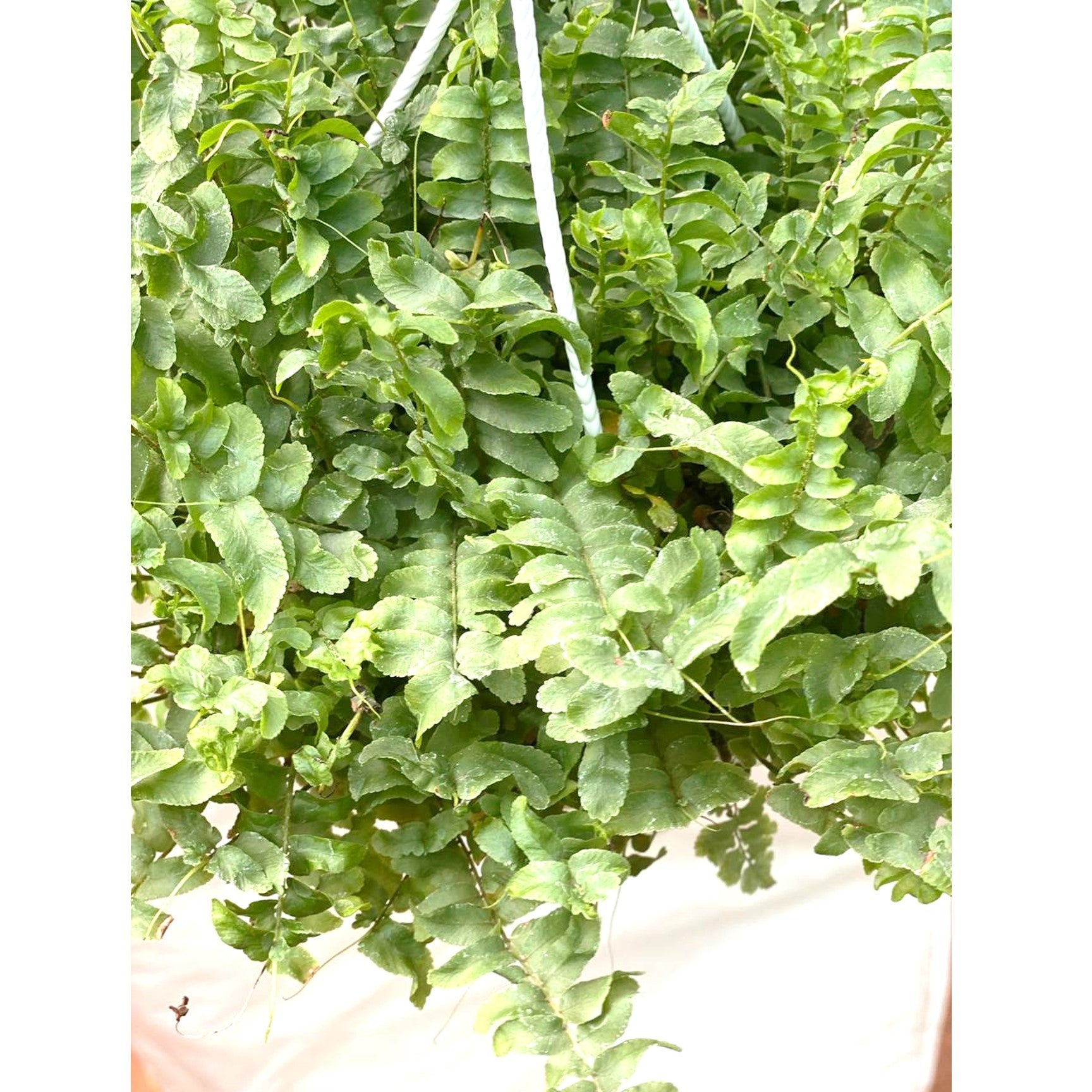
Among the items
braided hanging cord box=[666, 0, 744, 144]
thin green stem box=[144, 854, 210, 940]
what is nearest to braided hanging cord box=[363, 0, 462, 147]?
braided hanging cord box=[666, 0, 744, 144]

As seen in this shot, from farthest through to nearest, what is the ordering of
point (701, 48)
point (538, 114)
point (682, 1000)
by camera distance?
point (682, 1000), point (701, 48), point (538, 114)

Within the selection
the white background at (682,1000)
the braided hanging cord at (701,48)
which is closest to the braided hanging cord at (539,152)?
the braided hanging cord at (701,48)

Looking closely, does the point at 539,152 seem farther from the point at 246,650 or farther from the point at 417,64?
the point at 246,650

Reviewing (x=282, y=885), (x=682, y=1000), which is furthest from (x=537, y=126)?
(x=682, y=1000)

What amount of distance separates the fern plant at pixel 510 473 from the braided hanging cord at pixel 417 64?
0.01m

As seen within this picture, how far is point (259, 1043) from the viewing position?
32.5 inches

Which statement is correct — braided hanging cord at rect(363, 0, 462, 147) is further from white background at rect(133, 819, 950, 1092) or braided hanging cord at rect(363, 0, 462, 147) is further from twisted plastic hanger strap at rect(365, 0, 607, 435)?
white background at rect(133, 819, 950, 1092)

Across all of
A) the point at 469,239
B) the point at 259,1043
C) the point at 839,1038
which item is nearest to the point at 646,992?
the point at 839,1038

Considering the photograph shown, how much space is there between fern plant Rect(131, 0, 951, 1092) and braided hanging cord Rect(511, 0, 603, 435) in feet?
0.06

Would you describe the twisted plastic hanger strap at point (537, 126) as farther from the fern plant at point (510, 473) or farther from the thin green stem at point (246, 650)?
the thin green stem at point (246, 650)

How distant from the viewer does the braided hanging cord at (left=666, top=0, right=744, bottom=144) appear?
1.80 ft

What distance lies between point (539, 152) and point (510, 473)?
0.18 m

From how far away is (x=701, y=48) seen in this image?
581 millimetres
